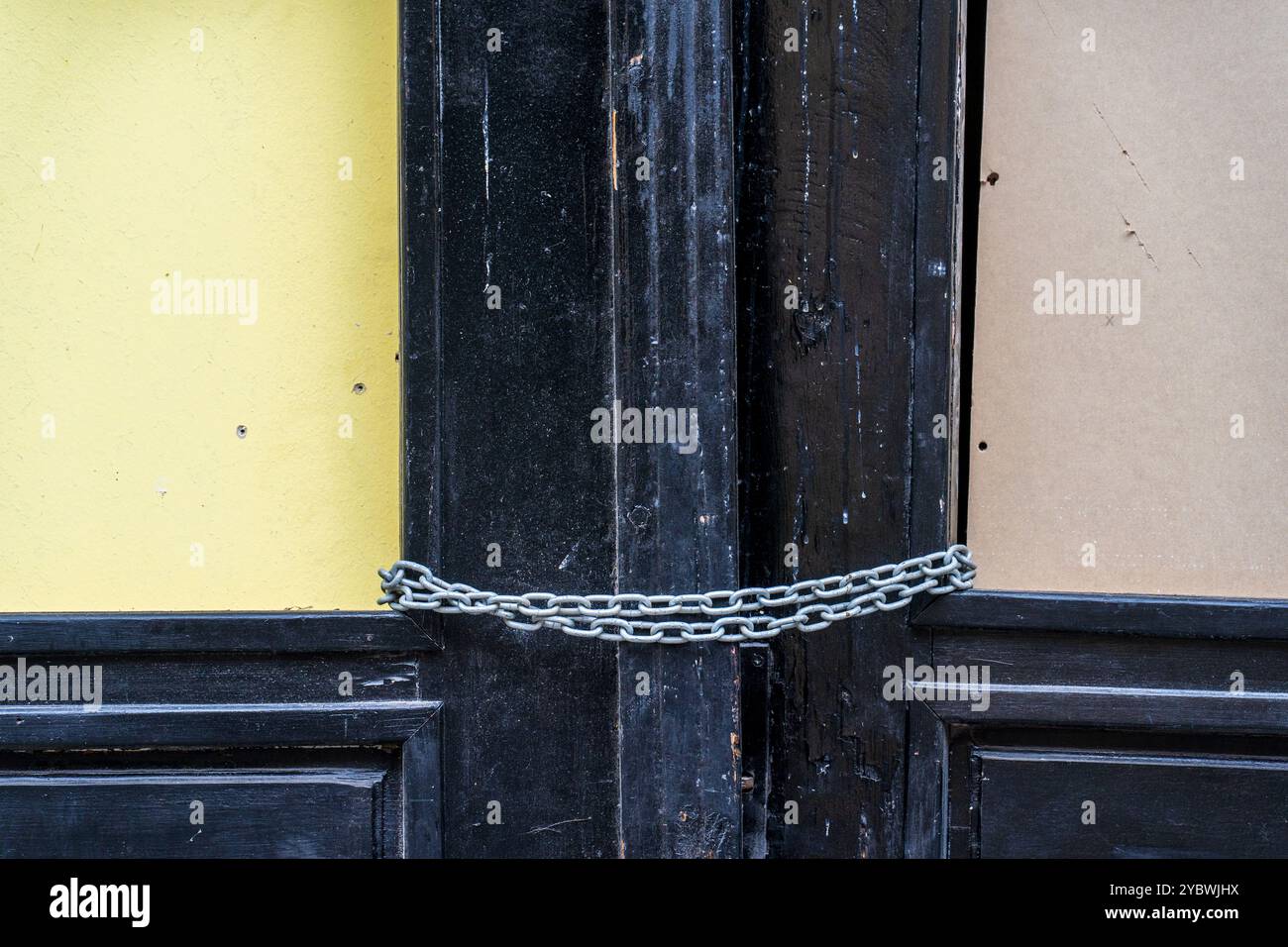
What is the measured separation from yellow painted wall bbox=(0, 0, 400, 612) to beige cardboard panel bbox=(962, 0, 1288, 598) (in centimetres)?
82

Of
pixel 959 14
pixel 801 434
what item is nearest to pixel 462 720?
pixel 801 434

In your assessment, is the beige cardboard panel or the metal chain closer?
the metal chain

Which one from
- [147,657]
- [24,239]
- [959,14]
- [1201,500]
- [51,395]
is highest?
[959,14]

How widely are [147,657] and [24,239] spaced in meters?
0.57

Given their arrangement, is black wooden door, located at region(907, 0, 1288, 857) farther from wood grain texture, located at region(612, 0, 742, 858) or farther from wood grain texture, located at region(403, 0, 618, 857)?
wood grain texture, located at region(403, 0, 618, 857)

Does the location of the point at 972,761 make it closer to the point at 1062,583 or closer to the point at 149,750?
the point at 1062,583

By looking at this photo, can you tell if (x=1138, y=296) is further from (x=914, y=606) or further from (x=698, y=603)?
(x=698, y=603)

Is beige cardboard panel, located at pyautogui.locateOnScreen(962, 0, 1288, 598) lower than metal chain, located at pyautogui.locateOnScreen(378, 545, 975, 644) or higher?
higher

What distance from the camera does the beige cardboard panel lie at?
1.09m

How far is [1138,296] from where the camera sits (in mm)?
1100

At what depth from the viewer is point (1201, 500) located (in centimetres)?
111

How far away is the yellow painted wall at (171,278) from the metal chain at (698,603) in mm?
192

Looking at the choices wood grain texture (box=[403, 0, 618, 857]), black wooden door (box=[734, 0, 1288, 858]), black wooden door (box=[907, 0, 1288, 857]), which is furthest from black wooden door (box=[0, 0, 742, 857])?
black wooden door (box=[907, 0, 1288, 857])

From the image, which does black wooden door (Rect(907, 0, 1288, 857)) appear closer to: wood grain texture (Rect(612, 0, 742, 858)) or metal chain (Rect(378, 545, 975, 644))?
metal chain (Rect(378, 545, 975, 644))
